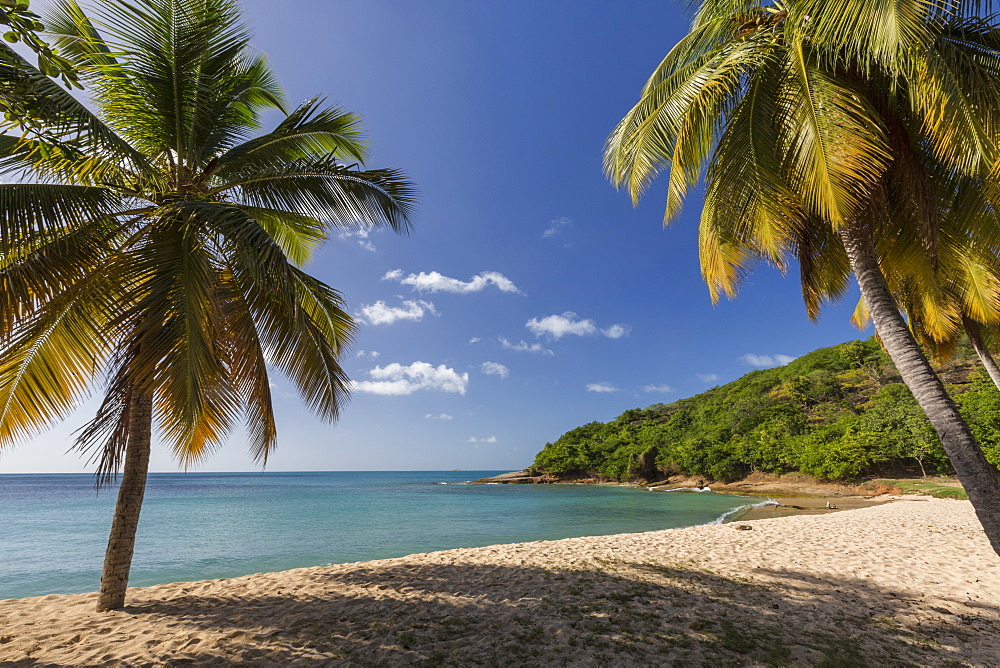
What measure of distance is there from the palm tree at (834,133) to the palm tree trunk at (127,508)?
706 cm

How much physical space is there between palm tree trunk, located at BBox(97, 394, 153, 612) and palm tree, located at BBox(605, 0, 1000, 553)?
7.06 meters

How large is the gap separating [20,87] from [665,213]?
705 cm

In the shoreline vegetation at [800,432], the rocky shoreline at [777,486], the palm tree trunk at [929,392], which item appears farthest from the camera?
the shoreline vegetation at [800,432]

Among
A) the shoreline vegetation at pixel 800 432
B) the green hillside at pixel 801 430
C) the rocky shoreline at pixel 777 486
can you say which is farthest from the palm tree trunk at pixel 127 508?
the rocky shoreline at pixel 777 486

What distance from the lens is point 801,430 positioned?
1532 inches

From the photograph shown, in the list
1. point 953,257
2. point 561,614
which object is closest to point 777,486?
point 953,257

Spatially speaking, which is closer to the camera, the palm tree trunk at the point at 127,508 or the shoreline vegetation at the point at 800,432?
the palm tree trunk at the point at 127,508

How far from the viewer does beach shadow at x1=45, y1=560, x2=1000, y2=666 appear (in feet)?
13.3

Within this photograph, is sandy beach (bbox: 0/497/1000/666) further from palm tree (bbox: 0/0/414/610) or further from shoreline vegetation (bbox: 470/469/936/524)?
shoreline vegetation (bbox: 470/469/936/524)

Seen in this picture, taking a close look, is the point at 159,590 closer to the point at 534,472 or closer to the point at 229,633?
the point at 229,633

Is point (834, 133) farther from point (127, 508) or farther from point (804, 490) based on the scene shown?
point (804, 490)

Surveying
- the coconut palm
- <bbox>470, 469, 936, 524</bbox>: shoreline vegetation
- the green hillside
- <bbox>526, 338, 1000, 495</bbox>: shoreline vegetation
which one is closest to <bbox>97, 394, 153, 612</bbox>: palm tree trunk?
the coconut palm

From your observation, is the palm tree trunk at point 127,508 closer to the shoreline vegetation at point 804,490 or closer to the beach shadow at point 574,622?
the beach shadow at point 574,622

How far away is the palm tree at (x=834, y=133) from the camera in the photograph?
151 inches
